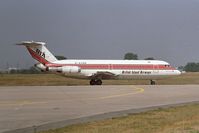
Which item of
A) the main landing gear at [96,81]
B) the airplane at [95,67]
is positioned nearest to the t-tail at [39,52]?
the airplane at [95,67]

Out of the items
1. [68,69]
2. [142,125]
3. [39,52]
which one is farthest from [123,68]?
[142,125]

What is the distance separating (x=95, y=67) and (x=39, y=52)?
273 inches

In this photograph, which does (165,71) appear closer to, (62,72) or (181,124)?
(62,72)

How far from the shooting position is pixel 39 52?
49812mm

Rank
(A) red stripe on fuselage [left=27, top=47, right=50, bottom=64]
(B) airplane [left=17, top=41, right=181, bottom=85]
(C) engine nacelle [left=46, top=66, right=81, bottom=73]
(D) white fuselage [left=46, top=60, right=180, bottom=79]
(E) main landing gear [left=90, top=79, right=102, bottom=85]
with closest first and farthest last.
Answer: (C) engine nacelle [left=46, top=66, right=81, bottom=73] → (B) airplane [left=17, top=41, right=181, bottom=85] → (D) white fuselage [left=46, top=60, right=180, bottom=79] → (A) red stripe on fuselage [left=27, top=47, right=50, bottom=64] → (E) main landing gear [left=90, top=79, right=102, bottom=85]

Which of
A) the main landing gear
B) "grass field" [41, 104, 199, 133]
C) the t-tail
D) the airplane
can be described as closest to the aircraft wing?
the airplane

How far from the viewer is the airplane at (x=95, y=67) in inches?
1905

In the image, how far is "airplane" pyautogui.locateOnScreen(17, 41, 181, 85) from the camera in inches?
1905

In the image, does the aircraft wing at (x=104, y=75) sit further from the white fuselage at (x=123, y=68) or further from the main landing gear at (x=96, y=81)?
the main landing gear at (x=96, y=81)

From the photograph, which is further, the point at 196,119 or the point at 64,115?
the point at 64,115

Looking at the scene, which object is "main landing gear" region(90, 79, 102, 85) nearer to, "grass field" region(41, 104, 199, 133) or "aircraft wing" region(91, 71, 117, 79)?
"aircraft wing" region(91, 71, 117, 79)

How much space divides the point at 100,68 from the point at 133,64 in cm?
403

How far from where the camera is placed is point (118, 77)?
50.1m

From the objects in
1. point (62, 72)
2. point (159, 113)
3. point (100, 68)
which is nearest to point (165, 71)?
point (100, 68)
